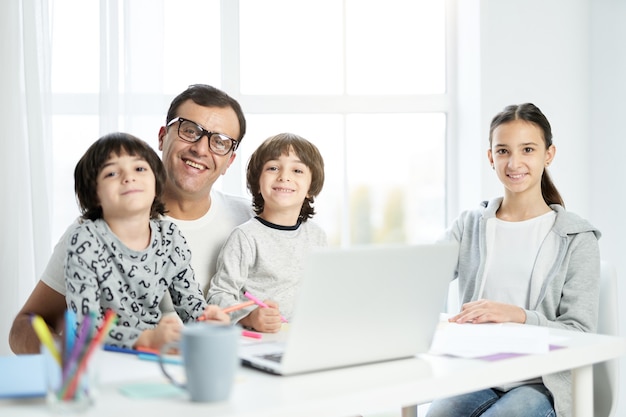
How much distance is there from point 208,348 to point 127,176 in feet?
2.16

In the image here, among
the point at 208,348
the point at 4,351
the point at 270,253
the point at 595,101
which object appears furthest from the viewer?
the point at 595,101

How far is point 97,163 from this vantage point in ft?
4.91

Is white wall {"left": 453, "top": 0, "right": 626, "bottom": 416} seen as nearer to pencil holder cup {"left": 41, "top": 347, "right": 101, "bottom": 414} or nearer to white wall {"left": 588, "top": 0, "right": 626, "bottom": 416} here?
white wall {"left": 588, "top": 0, "right": 626, "bottom": 416}

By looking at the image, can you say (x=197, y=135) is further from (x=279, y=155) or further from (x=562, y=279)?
(x=562, y=279)

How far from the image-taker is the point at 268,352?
1.26 meters

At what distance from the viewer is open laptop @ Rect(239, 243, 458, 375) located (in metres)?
1.06

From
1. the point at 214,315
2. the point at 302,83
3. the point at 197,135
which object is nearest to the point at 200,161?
the point at 197,135

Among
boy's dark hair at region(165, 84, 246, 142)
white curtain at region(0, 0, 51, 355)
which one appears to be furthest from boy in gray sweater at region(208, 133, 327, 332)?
white curtain at region(0, 0, 51, 355)

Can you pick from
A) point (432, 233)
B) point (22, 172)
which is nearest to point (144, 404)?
point (22, 172)

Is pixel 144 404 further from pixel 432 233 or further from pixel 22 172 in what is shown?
pixel 432 233

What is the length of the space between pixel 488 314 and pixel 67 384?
1.02 m

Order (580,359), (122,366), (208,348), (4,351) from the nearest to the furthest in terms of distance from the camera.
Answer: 1. (208,348)
2. (122,366)
3. (580,359)
4. (4,351)

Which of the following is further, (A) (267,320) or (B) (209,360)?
(A) (267,320)

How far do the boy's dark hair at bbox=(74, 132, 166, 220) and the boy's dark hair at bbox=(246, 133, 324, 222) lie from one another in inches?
18.0
